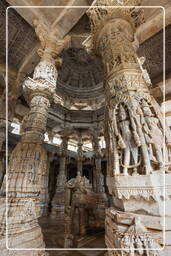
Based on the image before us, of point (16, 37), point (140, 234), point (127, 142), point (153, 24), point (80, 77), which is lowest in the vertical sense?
point (140, 234)

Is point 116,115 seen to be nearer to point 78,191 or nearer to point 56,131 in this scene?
point 78,191

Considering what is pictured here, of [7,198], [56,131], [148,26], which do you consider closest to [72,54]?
[56,131]

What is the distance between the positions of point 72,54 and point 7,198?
12.6 metres

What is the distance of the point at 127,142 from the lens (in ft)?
6.22

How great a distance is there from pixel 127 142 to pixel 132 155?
0.19 meters

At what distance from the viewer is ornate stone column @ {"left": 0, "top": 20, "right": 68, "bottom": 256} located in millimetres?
2334

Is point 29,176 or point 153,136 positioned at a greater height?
point 153,136

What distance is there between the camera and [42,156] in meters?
3.17

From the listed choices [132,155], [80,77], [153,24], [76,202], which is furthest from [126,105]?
[80,77]

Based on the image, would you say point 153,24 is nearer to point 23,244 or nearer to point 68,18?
point 68,18

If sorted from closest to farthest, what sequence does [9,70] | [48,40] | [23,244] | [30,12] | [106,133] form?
[23,244] < [106,133] < [30,12] < [48,40] < [9,70]

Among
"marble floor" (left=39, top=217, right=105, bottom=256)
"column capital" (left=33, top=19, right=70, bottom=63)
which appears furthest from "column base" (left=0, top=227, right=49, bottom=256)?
"column capital" (left=33, top=19, right=70, bottom=63)

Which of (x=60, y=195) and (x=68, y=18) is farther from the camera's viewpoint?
(x=60, y=195)

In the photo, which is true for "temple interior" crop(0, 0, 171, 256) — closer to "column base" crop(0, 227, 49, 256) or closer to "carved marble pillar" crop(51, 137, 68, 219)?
"column base" crop(0, 227, 49, 256)
